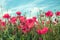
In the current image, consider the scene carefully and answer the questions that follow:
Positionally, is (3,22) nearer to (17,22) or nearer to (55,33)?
(17,22)

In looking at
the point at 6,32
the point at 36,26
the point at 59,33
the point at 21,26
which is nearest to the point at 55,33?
the point at 59,33

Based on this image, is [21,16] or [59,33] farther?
[21,16]

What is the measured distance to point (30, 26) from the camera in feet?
9.22

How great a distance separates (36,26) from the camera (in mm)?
3070

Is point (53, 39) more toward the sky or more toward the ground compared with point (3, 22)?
more toward the ground

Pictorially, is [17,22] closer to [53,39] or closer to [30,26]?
[30,26]

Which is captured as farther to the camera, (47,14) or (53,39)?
(47,14)

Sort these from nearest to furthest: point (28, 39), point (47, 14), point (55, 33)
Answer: point (28, 39), point (55, 33), point (47, 14)

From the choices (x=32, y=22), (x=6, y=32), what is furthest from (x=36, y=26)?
(x=6, y=32)

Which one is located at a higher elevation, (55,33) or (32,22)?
(32,22)

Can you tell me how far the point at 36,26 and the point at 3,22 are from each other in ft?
2.03

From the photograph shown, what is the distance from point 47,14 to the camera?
326 centimetres

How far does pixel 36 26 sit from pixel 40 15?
33cm

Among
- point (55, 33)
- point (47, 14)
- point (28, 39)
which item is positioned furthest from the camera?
point (47, 14)
